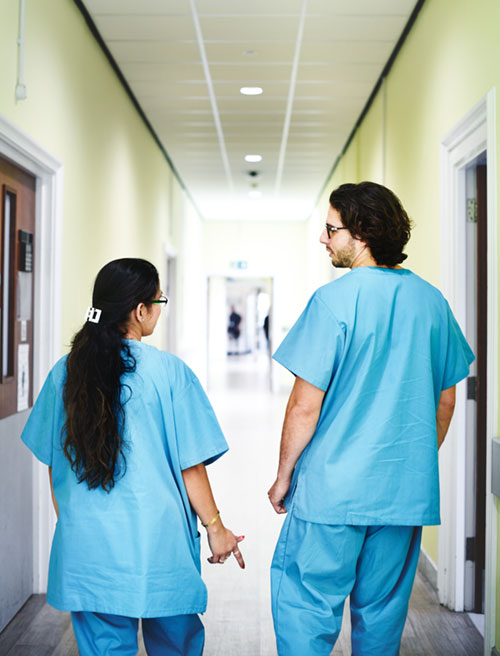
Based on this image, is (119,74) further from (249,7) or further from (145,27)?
(249,7)

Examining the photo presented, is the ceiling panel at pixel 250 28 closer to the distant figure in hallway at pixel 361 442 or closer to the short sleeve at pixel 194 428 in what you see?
the distant figure in hallway at pixel 361 442

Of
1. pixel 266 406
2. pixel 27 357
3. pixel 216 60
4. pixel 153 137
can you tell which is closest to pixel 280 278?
pixel 266 406

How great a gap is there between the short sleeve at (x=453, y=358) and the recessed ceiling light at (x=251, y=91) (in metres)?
3.52

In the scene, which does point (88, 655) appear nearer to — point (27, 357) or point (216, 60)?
point (27, 357)

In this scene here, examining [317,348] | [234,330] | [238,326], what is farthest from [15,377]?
[238,326]

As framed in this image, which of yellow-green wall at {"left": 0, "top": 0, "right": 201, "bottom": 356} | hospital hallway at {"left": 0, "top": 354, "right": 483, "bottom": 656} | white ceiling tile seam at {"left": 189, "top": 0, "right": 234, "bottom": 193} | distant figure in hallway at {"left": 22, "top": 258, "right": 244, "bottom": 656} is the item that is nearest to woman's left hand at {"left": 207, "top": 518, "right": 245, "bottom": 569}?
distant figure in hallway at {"left": 22, "top": 258, "right": 244, "bottom": 656}

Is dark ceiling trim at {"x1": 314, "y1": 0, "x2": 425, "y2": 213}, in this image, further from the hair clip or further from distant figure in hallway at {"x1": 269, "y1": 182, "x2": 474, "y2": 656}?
the hair clip

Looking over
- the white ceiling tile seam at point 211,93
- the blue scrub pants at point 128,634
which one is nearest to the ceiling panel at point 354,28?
the white ceiling tile seam at point 211,93

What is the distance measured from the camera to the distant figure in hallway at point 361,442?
1.62 metres

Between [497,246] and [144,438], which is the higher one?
[497,246]

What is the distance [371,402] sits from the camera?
1630mm

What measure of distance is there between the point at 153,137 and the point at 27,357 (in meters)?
3.62

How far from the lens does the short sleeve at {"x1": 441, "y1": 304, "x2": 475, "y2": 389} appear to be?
5.74 feet

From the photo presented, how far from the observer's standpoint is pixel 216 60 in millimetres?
4285
